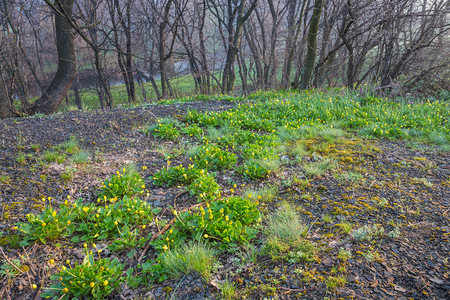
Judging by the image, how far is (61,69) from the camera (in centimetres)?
798

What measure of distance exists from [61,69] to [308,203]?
8326mm

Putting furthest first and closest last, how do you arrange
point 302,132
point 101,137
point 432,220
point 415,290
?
point 302,132
point 101,137
point 432,220
point 415,290

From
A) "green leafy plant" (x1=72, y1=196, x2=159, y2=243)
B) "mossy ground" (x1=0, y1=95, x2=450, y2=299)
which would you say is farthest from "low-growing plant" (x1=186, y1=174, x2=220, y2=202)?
"green leafy plant" (x1=72, y1=196, x2=159, y2=243)

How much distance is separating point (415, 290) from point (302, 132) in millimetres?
3465

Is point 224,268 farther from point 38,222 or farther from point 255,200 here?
point 38,222

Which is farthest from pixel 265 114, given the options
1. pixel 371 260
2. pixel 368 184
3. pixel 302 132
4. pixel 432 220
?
pixel 371 260

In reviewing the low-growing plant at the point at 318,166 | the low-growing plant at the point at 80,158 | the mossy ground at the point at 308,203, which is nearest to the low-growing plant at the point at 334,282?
the mossy ground at the point at 308,203

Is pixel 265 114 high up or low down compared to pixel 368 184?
up

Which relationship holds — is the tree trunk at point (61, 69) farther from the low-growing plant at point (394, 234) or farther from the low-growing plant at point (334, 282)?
the low-growing plant at point (394, 234)

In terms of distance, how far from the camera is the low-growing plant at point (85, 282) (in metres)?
1.82

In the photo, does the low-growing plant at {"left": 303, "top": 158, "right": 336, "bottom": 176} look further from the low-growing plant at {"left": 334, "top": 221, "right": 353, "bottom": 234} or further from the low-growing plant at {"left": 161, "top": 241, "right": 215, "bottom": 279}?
the low-growing plant at {"left": 161, "top": 241, "right": 215, "bottom": 279}

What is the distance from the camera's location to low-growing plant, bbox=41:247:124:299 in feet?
5.97

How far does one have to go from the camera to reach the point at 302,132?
16.2 feet

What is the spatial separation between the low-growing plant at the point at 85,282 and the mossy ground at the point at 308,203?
0.47 feet
